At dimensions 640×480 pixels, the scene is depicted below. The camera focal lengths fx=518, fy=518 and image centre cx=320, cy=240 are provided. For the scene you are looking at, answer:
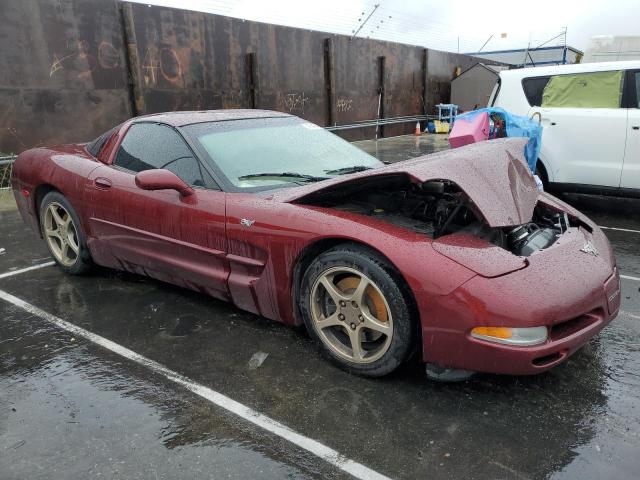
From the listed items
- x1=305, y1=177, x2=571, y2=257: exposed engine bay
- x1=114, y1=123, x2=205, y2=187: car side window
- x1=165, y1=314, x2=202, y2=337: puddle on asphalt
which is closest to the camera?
x1=305, y1=177, x2=571, y2=257: exposed engine bay

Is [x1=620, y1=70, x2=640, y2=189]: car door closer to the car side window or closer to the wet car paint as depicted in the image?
the wet car paint

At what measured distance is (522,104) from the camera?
6750mm

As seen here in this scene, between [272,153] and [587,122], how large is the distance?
175 inches

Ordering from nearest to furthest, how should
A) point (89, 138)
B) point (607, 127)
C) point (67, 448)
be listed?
point (67, 448) < point (607, 127) < point (89, 138)

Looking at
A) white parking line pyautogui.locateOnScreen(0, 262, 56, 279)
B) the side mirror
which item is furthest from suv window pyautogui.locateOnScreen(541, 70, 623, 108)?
white parking line pyautogui.locateOnScreen(0, 262, 56, 279)

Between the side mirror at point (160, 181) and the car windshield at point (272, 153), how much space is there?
0.26 m

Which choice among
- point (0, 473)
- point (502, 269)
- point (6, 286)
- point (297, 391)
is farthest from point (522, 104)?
point (0, 473)

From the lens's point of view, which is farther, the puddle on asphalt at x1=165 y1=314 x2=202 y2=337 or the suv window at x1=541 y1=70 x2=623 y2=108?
the suv window at x1=541 y1=70 x2=623 y2=108

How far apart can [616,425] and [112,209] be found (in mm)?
3348

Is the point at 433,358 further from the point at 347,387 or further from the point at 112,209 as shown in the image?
the point at 112,209

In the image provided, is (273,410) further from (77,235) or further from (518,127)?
(518,127)

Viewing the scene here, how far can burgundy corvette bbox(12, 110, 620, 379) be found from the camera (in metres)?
2.29

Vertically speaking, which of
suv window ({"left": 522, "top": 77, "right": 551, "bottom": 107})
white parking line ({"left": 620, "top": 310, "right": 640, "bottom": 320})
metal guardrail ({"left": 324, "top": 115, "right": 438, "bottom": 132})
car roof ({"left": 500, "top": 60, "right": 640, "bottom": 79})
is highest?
car roof ({"left": 500, "top": 60, "right": 640, "bottom": 79})

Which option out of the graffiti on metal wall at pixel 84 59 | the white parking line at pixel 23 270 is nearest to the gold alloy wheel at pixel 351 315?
the white parking line at pixel 23 270
